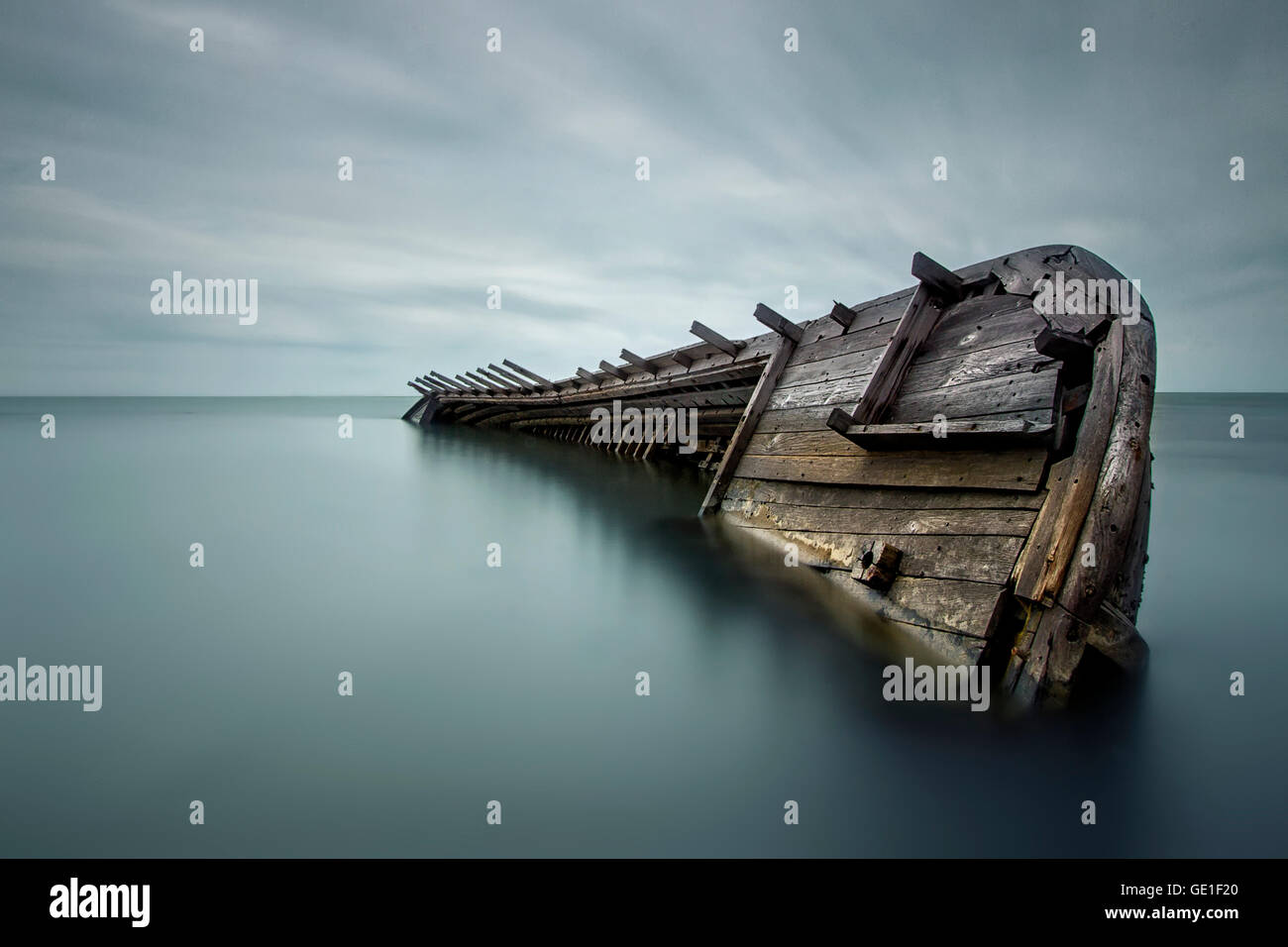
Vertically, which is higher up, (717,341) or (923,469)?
(717,341)

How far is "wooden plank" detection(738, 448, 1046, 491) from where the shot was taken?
11.7 ft

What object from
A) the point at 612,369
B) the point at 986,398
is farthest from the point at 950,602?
the point at 612,369

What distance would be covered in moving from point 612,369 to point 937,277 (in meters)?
8.03

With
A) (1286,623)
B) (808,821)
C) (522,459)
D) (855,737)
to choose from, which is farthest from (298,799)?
(522,459)

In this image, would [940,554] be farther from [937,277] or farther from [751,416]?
[751,416]

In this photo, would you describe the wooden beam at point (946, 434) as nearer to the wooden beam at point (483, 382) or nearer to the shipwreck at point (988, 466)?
the shipwreck at point (988, 466)

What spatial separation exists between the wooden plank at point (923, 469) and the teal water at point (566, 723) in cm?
103

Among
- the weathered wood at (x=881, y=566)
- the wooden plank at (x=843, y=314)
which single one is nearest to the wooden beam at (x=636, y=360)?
the wooden plank at (x=843, y=314)

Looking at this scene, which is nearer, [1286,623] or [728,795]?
[728,795]

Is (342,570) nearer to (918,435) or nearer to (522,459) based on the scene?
(918,435)

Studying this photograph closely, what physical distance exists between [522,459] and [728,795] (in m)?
13.7

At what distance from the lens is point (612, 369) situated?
12398mm

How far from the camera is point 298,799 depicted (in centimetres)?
261
